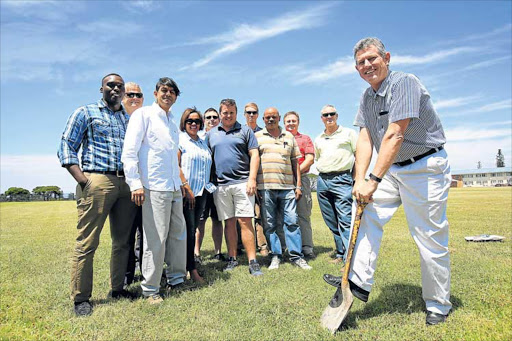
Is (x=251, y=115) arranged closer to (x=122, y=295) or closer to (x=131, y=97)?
(x=131, y=97)

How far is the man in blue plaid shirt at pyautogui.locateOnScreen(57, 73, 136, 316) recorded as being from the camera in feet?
12.7

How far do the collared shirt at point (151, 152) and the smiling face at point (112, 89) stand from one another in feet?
1.08

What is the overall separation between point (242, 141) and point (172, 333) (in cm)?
318

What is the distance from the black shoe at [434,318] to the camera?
3363mm

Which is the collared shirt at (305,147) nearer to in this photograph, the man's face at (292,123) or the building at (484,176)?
the man's face at (292,123)

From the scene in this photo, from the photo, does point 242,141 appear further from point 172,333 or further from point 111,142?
point 172,333

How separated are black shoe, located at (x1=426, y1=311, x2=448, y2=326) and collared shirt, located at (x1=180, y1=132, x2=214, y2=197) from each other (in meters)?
3.35

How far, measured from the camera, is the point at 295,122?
7.11 metres

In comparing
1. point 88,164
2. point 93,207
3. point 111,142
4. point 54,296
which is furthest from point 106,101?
point 54,296

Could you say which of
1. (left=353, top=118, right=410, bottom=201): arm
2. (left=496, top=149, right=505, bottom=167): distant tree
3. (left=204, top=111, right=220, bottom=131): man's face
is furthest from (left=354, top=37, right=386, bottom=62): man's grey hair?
(left=496, top=149, right=505, bottom=167): distant tree

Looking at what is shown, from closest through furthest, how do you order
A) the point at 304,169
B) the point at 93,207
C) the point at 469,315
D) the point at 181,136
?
1. the point at 469,315
2. the point at 93,207
3. the point at 181,136
4. the point at 304,169

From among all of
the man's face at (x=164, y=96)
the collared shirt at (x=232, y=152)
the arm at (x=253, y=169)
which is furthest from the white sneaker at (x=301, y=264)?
the man's face at (x=164, y=96)

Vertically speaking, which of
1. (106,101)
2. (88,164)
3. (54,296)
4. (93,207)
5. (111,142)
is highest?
(106,101)

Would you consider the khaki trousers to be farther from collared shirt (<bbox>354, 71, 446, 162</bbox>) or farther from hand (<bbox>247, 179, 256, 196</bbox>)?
collared shirt (<bbox>354, 71, 446, 162</bbox>)
